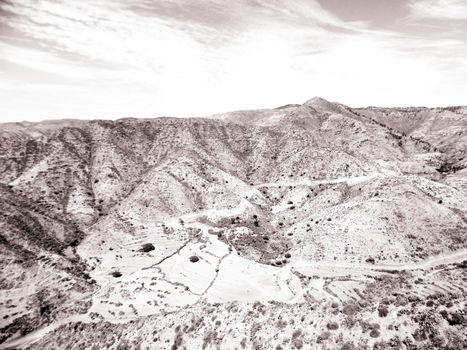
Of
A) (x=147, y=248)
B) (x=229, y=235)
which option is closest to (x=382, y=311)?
(x=229, y=235)

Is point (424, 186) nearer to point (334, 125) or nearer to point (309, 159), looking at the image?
point (309, 159)

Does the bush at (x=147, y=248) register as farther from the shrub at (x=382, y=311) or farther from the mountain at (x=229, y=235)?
the shrub at (x=382, y=311)

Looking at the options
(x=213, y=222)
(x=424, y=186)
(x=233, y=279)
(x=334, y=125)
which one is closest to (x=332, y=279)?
(x=233, y=279)

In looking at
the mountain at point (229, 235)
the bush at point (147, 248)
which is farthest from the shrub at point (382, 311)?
the bush at point (147, 248)

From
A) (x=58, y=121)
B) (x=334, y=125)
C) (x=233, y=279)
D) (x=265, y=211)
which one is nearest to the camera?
(x=233, y=279)

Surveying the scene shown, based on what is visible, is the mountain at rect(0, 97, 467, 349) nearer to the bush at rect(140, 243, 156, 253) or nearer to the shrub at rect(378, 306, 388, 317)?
the shrub at rect(378, 306, 388, 317)

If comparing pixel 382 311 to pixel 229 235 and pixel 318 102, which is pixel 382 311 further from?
pixel 318 102

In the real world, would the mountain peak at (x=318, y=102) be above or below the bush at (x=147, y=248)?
above

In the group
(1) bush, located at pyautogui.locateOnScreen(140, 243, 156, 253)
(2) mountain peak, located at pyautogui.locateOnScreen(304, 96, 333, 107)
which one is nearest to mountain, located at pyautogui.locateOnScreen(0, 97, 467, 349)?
(1) bush, located at pyautogui.locateOnScreen(140, 243, 156, 253)
